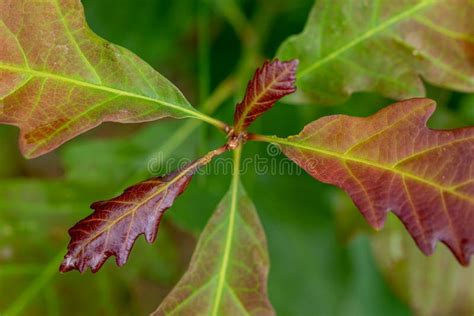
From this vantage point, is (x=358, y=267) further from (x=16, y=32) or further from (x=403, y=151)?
(x=16, y=32)

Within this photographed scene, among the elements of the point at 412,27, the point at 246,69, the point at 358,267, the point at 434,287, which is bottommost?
the point at 434,287

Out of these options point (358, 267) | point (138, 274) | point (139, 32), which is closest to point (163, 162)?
point (138, 274)

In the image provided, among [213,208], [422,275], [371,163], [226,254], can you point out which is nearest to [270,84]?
[371,163]

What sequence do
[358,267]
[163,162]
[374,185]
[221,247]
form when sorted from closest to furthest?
[374,185]
[221,247]
[163,162]
[358,267]

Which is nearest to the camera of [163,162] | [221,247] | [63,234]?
[221,247]

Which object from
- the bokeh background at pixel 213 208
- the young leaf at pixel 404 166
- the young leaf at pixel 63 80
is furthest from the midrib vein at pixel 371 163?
the bokeh background at pixel 213 208

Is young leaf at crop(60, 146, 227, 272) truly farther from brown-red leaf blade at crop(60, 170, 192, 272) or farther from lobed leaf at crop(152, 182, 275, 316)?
lobed leaf at crop(152, 182, 275, 316)

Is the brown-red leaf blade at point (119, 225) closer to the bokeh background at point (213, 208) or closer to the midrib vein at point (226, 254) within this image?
→ the midrib vein at point (226, 254)
